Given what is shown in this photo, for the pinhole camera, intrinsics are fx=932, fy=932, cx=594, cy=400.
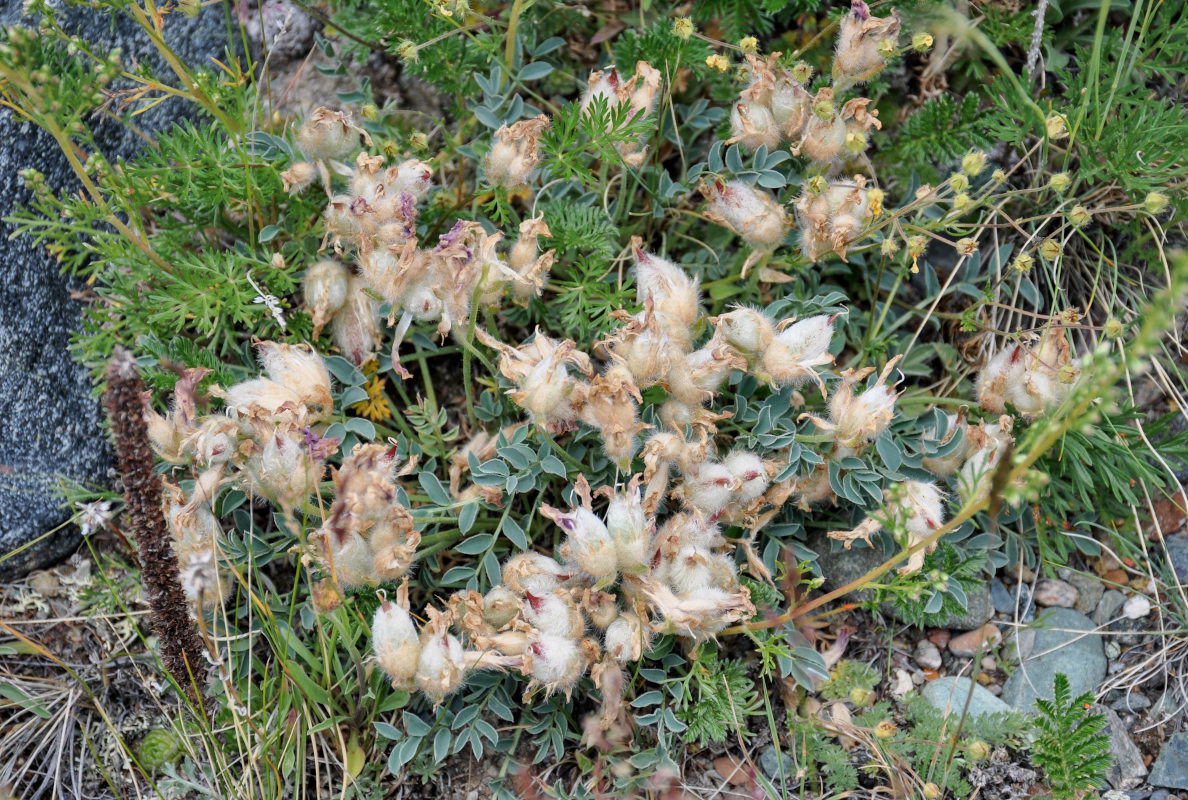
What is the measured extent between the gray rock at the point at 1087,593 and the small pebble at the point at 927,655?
0.47m

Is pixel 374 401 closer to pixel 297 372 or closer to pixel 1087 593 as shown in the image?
pixel 297 372

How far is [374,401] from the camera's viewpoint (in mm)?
2789

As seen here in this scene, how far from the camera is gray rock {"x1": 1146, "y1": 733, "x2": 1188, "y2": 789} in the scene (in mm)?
2459

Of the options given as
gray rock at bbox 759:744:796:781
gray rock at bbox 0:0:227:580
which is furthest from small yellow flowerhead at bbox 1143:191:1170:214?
gray rock at bbox 0:0:227:580

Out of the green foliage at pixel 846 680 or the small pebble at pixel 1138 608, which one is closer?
the green foliage at pixel 846 680

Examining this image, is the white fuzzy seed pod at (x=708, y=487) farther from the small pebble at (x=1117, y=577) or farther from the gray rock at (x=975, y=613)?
the small pebble at (x=1117, y=577)

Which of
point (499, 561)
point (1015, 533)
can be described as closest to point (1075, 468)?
point (1015, 533)

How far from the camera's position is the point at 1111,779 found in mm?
2490

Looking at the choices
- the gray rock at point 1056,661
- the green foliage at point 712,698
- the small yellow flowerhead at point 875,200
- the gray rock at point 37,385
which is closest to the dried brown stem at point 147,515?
the gray rock at point 37,385

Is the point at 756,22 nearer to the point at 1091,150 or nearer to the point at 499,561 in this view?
the point at 1091,150

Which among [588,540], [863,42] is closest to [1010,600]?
[588,540]

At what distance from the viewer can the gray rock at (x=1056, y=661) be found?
2646mm

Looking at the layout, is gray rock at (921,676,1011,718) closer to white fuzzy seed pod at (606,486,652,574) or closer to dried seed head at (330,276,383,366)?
white fuzzy seed pod at (606,486,652,574)

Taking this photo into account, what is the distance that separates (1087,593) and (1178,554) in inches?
11.3
